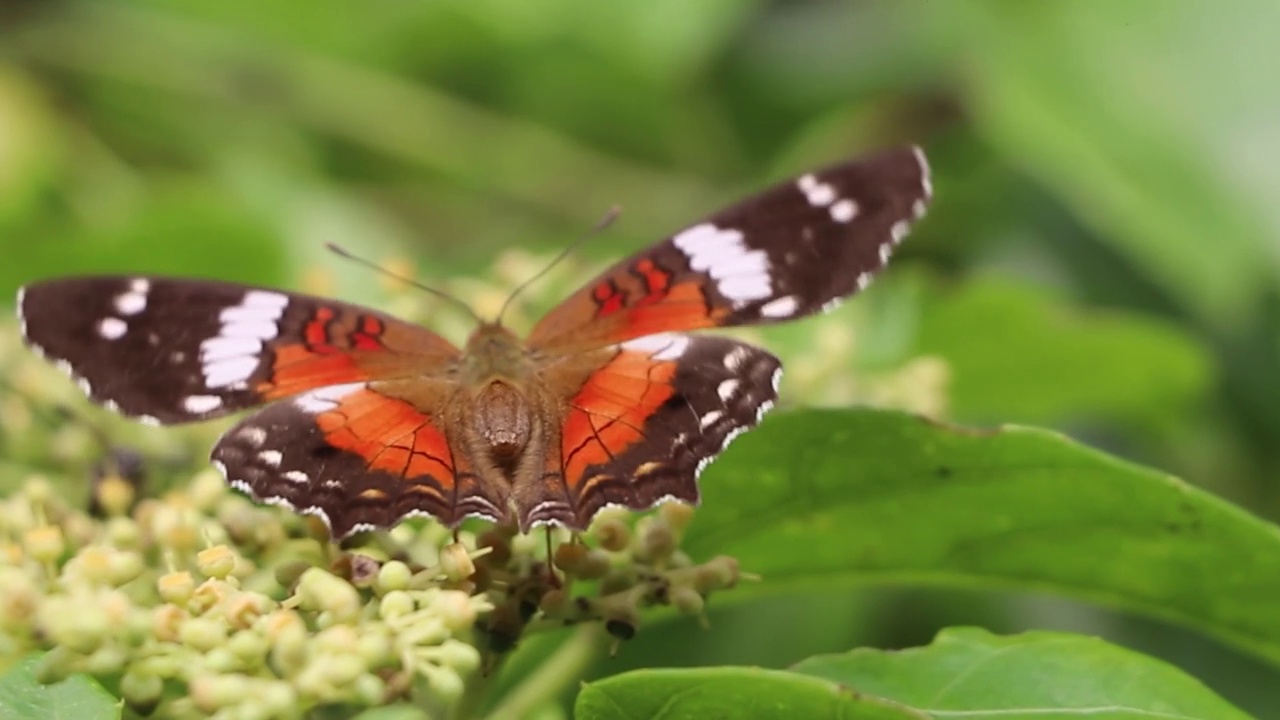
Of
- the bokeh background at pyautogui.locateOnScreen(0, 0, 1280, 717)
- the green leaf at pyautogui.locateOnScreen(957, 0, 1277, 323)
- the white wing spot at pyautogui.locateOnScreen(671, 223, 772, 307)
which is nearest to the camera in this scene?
the white wing spot at pyautogui.locateOnScreen(671, 223, 772, 307)

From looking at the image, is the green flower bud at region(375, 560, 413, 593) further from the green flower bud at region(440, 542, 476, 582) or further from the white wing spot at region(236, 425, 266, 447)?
the white wing spot at region(236, 425, 266, 447)

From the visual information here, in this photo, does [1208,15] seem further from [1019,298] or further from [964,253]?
[1019,298]

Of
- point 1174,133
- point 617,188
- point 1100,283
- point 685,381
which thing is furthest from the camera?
point 617,188

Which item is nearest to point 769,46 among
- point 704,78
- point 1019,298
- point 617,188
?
point 704,78

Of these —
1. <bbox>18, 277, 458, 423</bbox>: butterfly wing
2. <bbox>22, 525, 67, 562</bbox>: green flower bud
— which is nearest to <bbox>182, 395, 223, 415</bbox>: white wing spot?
<bbox>18, 277, 458, 423</bbox>: butterfly wing

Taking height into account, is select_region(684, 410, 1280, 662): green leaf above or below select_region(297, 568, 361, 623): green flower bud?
above

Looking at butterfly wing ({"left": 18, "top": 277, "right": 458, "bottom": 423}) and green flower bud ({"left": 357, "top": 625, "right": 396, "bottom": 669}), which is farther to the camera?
butterfly wing ({"left": 18, "top": 277, "right": 458, "bottom": 423})
